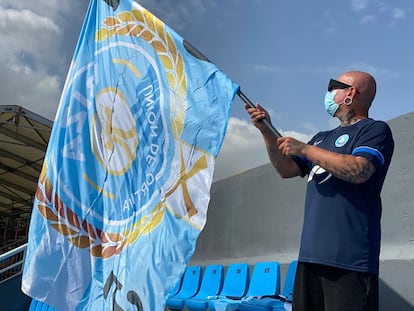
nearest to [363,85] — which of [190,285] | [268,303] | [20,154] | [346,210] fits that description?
[346,210]

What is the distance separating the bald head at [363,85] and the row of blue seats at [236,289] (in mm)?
1805

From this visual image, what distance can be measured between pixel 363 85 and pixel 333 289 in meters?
0.93

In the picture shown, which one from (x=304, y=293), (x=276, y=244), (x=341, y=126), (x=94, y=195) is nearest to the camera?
(x=304, y=293)

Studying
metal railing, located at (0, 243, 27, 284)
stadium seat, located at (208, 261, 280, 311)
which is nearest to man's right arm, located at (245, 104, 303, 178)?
stadium seat, located at (208, 261, 280, 311)

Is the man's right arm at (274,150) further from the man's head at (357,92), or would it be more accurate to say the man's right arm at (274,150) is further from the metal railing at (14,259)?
the metal railing at (14,259)

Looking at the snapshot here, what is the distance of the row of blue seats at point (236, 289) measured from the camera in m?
3.51

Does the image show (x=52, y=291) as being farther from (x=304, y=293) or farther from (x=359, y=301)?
(x=359, y=301)

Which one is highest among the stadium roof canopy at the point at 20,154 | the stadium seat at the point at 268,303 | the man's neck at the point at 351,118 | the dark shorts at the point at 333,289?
the stadium roof canopy at the point at 20,154

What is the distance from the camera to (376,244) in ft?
5.95

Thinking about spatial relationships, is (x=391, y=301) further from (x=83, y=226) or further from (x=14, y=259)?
(x=14, y=259)

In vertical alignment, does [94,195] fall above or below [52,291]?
above

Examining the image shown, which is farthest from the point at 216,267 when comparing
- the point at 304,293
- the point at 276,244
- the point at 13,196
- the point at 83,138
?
the point at 13,196

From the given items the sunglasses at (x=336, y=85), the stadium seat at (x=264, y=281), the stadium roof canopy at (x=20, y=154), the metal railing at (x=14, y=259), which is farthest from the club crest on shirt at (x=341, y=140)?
Result: the stadium roof canopy at (x=20, y=154)

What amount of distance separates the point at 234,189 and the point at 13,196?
35.9 ft
